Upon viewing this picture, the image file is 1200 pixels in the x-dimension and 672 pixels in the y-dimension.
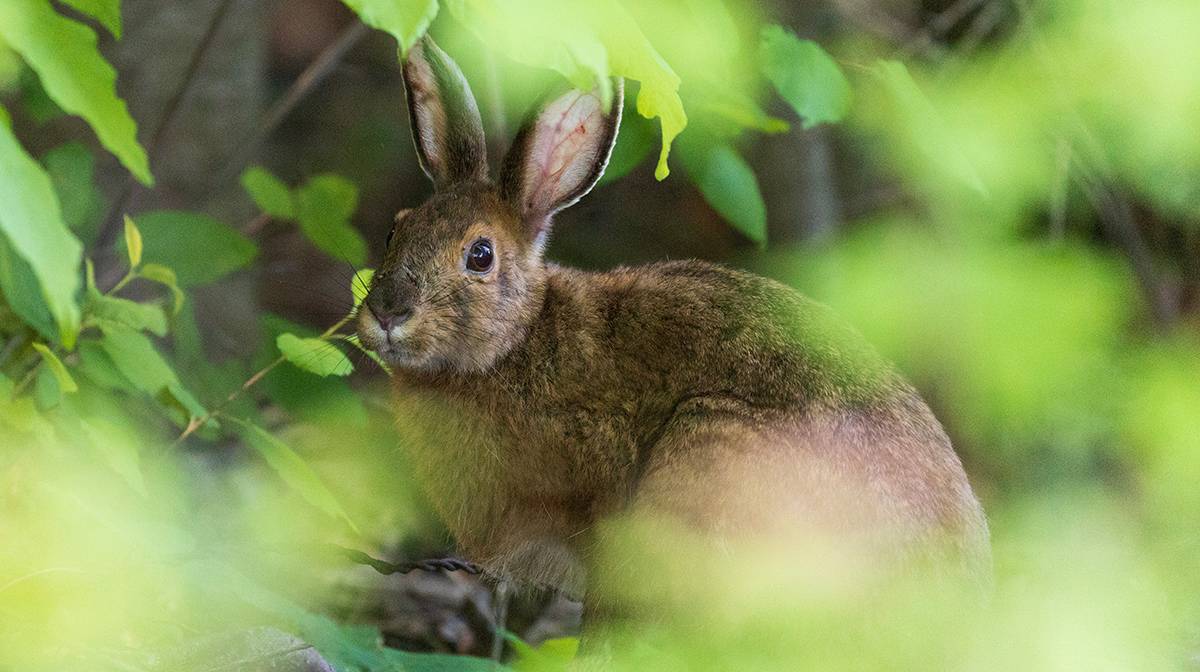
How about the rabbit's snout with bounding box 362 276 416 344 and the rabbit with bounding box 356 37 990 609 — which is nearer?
the rabbit with bounding box 356 37 990 609

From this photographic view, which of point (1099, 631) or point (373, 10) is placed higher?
point (373, 10)

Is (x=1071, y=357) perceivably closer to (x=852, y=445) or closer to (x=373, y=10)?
(x=852, y=445)

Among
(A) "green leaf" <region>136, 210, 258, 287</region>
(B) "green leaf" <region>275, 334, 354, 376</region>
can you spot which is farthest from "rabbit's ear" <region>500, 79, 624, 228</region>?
(A) "green leaf" <region>136, 210, 258, 287</region>

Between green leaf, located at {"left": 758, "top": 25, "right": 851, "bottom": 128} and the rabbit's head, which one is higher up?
green leaf, located at {"left": 758, "top": 25, "right": 851, "bottom": 128}

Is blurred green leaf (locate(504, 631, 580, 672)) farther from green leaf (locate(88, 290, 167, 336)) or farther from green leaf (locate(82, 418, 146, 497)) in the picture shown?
green leaf (locate(88, 290, 167, 336))

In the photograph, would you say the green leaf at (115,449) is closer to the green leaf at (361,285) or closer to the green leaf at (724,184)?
the green leaf at (361,285)

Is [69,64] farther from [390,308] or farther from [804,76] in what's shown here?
[804,76]

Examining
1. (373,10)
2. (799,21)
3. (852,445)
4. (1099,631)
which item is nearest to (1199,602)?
(1099,631)

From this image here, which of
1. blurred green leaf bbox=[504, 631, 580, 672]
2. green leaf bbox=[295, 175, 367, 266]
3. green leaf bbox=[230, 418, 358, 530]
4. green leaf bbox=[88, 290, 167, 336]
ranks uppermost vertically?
green leaf bbox=[88, 290, 167, 336]

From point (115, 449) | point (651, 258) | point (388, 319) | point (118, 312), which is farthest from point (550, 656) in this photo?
point (651, 258)
